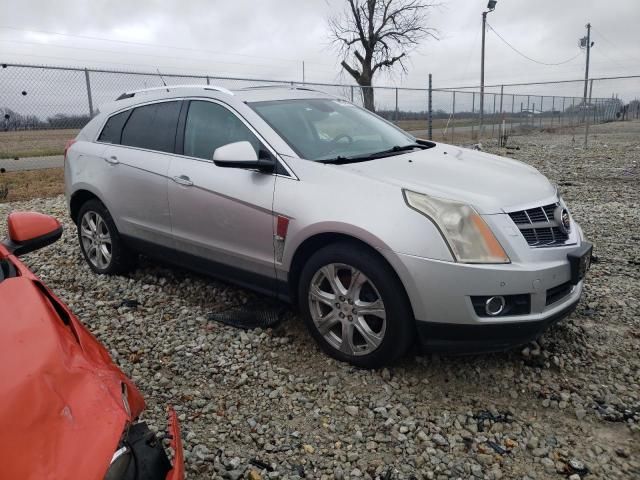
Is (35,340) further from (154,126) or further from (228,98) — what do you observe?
(154,126)

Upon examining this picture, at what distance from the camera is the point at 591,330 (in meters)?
3.51

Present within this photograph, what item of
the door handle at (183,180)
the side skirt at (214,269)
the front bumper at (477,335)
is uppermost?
the door handle at (183,180)

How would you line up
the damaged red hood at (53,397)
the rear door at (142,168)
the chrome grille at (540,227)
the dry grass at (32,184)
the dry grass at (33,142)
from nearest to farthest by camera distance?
1. the damaged red hood at (53,397)
2. the chrome grille at (540,227)
3. the rear door at (142,168)
4. the dry grass at (32,184)
5. the dry grass at (33,142)

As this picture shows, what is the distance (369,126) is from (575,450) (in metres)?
2.61

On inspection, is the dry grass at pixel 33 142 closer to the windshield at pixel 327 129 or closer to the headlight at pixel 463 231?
the windshield at pixel 327 129

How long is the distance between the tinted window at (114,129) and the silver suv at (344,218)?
0.13 feet

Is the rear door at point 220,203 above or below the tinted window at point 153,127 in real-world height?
below

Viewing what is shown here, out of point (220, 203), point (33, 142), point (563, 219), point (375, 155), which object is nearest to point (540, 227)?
point (563, 219)

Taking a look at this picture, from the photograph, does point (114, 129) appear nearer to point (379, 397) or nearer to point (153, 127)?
Result: point (153, 127)

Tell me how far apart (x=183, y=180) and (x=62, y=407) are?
2.51m

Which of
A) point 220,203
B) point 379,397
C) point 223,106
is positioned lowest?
point 379,397

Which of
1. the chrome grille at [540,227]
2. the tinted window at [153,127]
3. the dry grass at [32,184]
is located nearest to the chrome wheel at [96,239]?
the tinted window at [153,127]

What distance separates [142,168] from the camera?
161 inches

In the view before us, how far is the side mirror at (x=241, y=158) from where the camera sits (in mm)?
3260
